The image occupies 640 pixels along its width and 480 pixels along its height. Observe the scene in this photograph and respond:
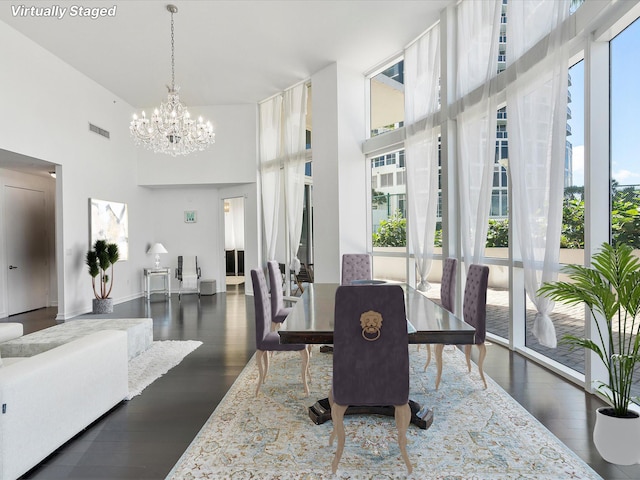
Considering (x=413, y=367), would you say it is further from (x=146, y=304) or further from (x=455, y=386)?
(x=146, y=304)

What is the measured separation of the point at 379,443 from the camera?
2.55 metres

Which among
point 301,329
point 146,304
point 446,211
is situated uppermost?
point 446,211

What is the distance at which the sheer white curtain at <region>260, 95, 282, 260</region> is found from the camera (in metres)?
8.84

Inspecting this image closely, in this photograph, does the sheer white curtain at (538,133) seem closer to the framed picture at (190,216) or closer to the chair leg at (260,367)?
the chair leg at (260,367)

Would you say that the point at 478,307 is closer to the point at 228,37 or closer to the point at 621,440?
the point at 621,440

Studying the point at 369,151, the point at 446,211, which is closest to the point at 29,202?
the point at 369,151

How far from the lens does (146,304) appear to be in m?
8.40

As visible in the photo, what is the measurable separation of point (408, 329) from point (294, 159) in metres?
6.49


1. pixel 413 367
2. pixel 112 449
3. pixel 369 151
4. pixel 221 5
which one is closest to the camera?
pixel 112 449

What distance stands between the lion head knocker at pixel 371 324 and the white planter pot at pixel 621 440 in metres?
1.39

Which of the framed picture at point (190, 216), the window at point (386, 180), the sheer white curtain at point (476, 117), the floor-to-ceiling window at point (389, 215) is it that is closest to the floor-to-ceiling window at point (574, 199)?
the sheer white curtain at point (476, 117)

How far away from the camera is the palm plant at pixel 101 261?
728 centimetres

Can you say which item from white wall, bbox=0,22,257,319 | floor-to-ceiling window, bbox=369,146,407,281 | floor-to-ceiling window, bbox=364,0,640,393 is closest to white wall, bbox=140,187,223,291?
white wall, bbox=0,22,257,319

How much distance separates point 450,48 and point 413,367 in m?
4.07
